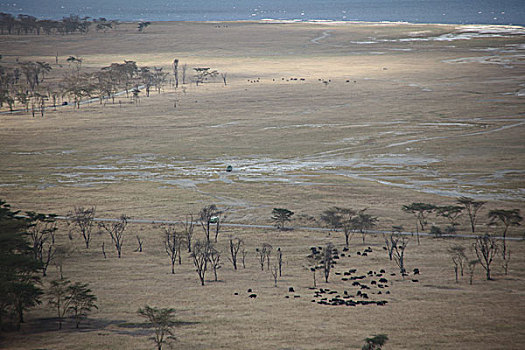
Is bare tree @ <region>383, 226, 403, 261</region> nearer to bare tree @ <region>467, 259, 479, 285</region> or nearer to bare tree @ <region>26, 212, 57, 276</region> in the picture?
bare tree @ <region>467, 259, 479, 285</region>

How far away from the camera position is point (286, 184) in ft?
268

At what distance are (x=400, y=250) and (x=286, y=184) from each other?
28.9 meters

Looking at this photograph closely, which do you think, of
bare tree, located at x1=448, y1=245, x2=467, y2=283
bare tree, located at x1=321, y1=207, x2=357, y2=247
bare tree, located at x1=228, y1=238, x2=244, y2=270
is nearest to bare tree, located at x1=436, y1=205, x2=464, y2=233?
bare tree, located at x1=448, y1=245, x2=467, y2=283

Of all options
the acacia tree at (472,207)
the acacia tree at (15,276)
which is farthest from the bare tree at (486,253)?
the acacia tree at (15,276)

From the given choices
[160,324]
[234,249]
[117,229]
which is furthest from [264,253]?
[160,324]

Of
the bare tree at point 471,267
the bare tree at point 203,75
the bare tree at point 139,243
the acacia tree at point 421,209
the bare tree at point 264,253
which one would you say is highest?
the bare tree at point 203,75

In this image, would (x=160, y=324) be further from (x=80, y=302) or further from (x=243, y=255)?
(x=243, y=255)

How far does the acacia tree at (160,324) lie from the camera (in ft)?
115

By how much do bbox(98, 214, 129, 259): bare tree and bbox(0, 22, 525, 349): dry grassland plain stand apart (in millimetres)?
973

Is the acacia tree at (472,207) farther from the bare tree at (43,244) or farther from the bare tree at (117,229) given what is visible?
the bare tree at (43,244)

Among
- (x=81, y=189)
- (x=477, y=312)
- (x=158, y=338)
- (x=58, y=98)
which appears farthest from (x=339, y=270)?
(x=58, y=98)

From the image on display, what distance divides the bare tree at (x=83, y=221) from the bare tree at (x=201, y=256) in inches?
485

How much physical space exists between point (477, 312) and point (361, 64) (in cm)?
16708

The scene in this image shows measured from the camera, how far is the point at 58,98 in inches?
6127
